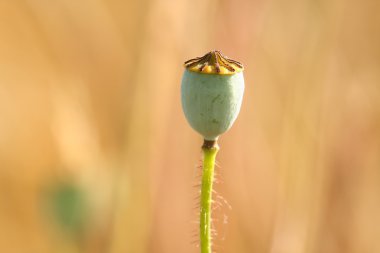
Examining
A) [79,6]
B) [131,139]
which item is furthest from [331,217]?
[79,6]

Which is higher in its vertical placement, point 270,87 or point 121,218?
point 270,87

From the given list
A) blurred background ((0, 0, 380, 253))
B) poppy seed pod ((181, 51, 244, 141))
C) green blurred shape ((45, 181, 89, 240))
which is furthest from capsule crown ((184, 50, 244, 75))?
green blurred shape ((45, 181, 89, 240))

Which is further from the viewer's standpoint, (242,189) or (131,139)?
(242,189)

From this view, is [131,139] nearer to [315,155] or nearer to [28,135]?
[315,155]

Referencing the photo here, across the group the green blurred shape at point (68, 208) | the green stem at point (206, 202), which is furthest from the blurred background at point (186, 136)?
the green stem at point (206, 202)

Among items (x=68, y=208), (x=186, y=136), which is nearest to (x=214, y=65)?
(x=68, y=208)

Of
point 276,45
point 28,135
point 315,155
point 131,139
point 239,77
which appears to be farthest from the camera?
Answer: point 28,135

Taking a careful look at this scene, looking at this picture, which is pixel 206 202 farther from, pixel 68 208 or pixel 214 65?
pixel 68 208
